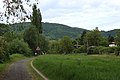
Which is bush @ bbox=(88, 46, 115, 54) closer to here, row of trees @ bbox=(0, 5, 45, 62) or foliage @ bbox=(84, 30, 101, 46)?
row of trees @ bbox=(0, 5, 45, 62)

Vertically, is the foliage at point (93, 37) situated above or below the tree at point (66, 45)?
above

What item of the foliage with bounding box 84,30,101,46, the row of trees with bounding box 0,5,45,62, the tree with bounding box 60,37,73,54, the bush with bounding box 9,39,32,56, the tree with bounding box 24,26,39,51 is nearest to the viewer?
the bush with bounding box 9,39,32,56

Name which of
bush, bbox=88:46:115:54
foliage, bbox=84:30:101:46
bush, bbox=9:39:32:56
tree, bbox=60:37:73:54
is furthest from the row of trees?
tree, bbox=60:37:73:54

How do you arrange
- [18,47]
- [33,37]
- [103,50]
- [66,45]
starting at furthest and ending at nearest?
[66,45], [33,37], [103,50], [18,47]

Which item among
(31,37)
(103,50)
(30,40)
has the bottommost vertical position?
(103,50)

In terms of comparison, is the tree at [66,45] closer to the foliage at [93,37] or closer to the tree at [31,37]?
the foliage at [93,37]

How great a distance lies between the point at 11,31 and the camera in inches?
1121

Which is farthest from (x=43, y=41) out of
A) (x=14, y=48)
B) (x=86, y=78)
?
(x=86, y=78)

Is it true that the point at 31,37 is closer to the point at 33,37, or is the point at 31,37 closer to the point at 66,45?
the point at 33,37

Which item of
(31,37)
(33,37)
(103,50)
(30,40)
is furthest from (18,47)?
(103,50)

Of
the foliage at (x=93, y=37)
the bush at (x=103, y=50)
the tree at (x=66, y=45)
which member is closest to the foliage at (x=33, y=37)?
the bush at (x=103, y=50)

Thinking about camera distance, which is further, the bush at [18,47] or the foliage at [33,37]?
the foliage at [33,37]

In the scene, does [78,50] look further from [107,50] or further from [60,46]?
[107,50]

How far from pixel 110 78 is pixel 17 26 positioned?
10.7 meters
